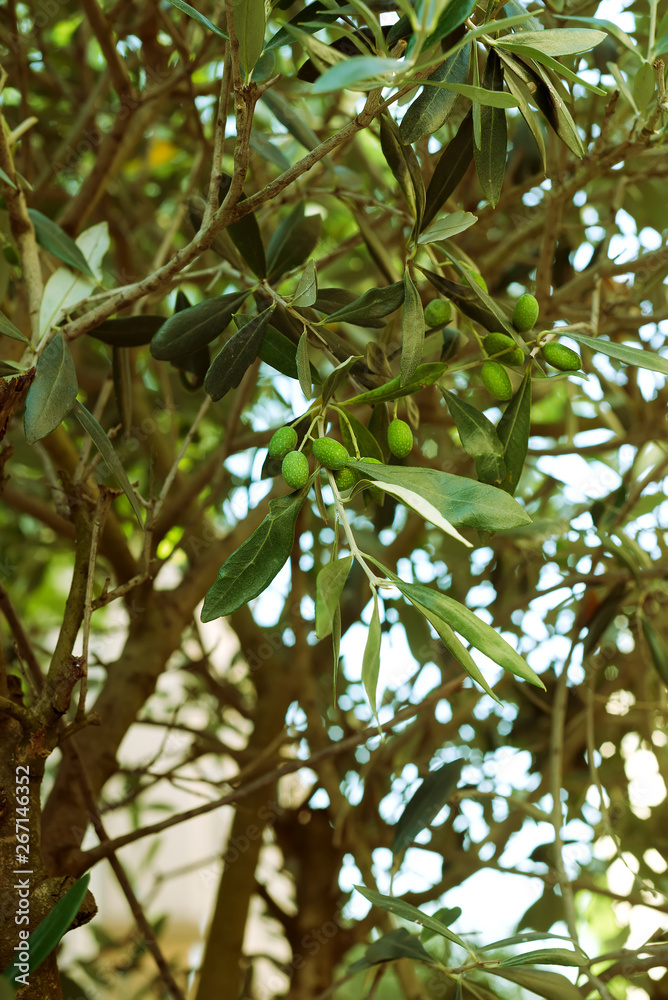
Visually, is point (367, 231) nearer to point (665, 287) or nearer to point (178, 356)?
point (178, 356)

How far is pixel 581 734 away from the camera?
4.11ft

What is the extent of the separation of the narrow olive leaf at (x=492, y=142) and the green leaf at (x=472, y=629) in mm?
255

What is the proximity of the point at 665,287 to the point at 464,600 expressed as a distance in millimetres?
572

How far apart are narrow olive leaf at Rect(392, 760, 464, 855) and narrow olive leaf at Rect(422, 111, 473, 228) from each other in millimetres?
487

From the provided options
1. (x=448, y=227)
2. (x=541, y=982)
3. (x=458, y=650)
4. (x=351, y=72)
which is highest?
(x=448, y=227)

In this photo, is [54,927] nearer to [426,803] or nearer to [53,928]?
[53,928]

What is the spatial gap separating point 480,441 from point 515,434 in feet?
0.10

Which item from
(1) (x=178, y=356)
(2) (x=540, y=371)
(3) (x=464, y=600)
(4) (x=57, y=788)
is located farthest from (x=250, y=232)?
(3) (x=464, y=600)

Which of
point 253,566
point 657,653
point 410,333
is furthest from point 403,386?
point 657,653

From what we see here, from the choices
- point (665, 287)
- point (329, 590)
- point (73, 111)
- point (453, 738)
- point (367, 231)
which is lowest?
point (329, 590)

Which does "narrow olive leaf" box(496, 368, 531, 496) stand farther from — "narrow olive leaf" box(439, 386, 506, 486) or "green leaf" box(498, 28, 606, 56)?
"green leaf" box(498, 28, 606, 56)

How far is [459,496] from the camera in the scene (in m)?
0.44

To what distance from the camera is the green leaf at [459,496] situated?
423 millimetres

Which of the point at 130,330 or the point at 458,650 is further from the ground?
the point at 130,330
